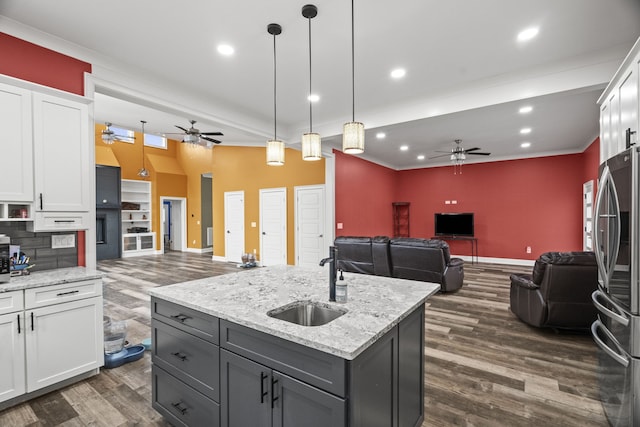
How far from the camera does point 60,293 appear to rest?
2.39 meters

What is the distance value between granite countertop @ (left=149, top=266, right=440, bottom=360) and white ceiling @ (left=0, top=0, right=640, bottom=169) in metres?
2.20

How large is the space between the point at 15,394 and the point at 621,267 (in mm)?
4175

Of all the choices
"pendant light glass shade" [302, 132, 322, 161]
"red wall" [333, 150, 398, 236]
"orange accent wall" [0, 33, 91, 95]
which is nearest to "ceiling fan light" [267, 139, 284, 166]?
"pendant light glass shade" [302, 132, 322, 161]

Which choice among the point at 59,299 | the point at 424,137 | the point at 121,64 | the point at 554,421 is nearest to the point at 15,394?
the point at 59,299

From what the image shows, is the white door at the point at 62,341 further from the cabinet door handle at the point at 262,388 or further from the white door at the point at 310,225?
the white door at the point at 310,225

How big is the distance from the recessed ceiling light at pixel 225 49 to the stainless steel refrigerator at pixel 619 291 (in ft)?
10.7

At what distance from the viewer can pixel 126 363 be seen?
2.89 m

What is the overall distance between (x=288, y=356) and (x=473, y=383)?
1986mm

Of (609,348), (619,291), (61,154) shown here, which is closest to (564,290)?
(609,348)

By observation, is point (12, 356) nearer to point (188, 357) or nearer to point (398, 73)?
point (188, 357)

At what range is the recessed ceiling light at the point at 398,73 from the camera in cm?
350

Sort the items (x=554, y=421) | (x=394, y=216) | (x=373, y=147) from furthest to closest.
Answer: (x=394, y=216) < (x=373, y=147) < (x=554, y=421)

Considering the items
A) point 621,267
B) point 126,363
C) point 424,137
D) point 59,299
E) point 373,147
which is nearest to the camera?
point 621,267

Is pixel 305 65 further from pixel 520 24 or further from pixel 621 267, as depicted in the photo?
pixel 621 267
